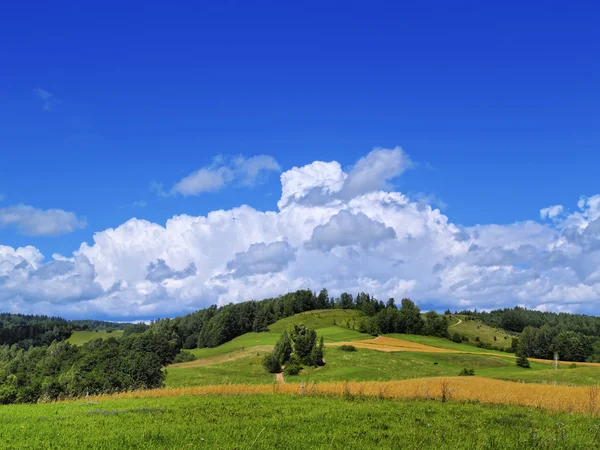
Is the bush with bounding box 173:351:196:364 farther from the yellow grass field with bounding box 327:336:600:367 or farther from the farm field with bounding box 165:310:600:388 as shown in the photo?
the yellow grass field with bounding box 327:336:600:367

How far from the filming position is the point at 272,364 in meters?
120

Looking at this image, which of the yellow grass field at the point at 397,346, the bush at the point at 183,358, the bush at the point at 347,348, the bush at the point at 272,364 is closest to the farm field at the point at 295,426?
the bush at the point at 272,364

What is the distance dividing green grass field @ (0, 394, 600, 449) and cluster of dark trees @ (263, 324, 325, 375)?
301 ft

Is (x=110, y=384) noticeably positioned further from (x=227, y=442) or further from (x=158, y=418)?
(x=227, y=442)

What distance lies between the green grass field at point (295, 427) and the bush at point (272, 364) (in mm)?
95834

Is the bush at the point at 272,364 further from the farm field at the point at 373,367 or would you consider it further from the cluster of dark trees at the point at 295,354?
the farm field at the point at 373,367

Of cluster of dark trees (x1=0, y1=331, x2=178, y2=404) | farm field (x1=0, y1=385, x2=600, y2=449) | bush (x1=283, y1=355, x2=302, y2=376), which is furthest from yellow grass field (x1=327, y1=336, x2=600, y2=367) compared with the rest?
farm field (x1=0, y1=385, x2=600, y2=449)

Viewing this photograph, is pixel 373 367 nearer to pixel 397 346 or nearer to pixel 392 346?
pixel 392 346

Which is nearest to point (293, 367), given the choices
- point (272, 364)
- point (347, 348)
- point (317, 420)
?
point (272, 364)

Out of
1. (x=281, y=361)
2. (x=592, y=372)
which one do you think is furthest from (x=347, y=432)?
(x=281, y=361)

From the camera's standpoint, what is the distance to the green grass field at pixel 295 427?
55.6 feet

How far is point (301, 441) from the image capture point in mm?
17188

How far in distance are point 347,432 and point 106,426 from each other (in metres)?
10.5

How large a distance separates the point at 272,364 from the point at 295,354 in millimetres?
7364
